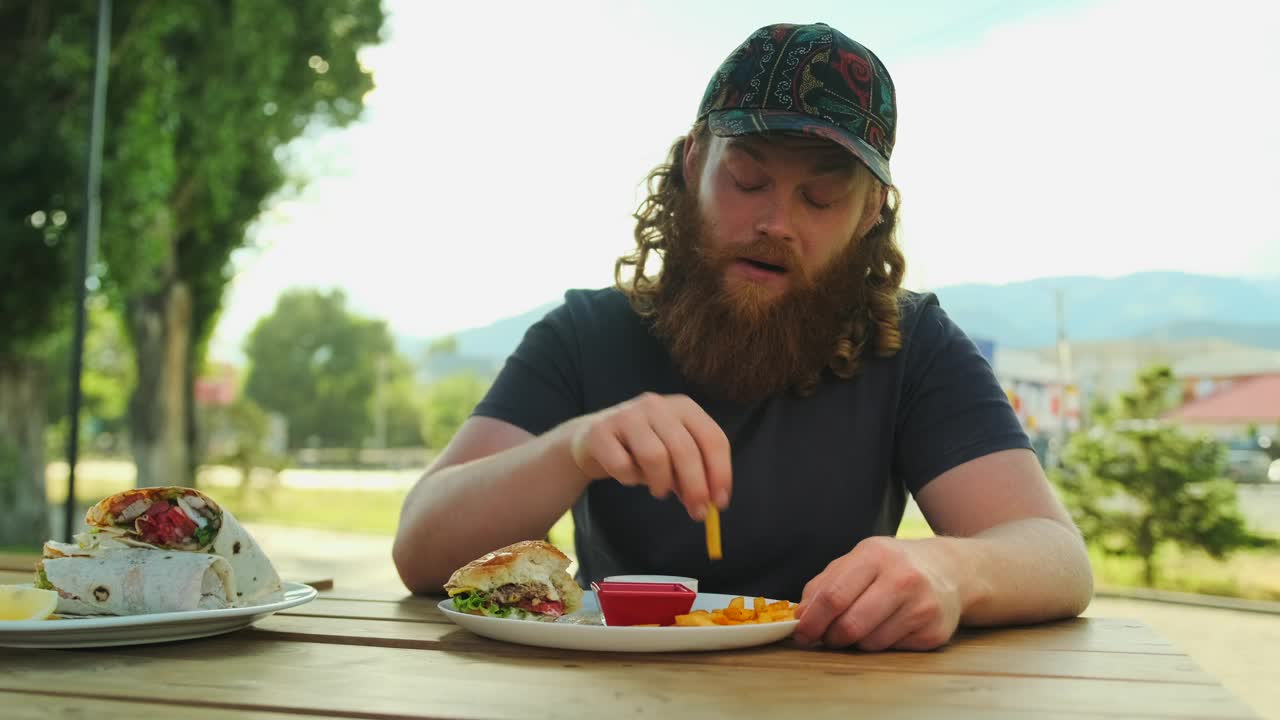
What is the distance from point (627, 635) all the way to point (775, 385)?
952 mm

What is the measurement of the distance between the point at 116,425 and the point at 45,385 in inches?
1936

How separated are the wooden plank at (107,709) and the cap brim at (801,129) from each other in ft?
4.12

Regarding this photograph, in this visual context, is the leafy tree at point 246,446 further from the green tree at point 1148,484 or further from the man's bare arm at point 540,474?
the man's bare arm at point 540,474

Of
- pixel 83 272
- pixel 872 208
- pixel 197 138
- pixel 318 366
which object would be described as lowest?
pixel 872 208

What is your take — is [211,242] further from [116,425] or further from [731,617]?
[116,425]

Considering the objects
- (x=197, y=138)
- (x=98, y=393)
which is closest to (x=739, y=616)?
(x=197, y=138)

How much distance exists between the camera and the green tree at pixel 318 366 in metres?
59.2

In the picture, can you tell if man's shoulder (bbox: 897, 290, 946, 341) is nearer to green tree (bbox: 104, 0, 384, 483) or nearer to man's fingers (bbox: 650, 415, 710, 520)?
man's fingers (bbox: 650, 415, 710, 520)

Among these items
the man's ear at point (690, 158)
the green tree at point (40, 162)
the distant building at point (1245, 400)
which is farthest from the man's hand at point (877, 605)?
the distant building at point (1245, 400)

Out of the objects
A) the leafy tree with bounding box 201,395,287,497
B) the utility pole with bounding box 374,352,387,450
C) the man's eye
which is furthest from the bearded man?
the utility pole with bounding box 374,352,387,450

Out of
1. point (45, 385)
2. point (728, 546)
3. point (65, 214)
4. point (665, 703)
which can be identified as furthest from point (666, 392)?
point (45, 385)

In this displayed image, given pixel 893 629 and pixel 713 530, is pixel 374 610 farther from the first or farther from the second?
pixel 893 629

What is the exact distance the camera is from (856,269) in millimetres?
2254

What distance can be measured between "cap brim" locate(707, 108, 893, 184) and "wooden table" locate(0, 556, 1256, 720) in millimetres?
832
